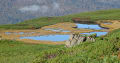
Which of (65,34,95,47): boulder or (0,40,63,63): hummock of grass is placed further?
(65,34,95,47): boulder

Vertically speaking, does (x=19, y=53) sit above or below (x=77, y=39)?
below

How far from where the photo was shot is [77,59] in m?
15.8

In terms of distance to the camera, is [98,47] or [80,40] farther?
[80,40]

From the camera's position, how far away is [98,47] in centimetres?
1988

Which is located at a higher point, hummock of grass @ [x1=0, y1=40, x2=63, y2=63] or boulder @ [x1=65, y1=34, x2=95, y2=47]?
boulder @ [x1=65, y1=34, x2=95, y2=47]

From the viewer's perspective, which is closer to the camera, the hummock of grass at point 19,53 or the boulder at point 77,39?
the hummock of grass at point 19,53

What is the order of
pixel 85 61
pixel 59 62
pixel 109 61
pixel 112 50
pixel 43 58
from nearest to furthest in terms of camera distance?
pixel 109 61 → pixel 85 61 → pixel 59 62 → pixel 112 50 → pixel 43 58

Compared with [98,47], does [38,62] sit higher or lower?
lower

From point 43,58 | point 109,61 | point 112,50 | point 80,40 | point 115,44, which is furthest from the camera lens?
point 80,40

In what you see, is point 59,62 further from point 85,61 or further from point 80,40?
point 80,40

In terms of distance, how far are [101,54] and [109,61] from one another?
13.2 ft

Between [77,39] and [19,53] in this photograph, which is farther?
[19,53]

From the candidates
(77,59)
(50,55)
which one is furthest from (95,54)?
(50,55)

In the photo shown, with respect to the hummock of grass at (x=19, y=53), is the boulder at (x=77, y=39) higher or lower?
higher
